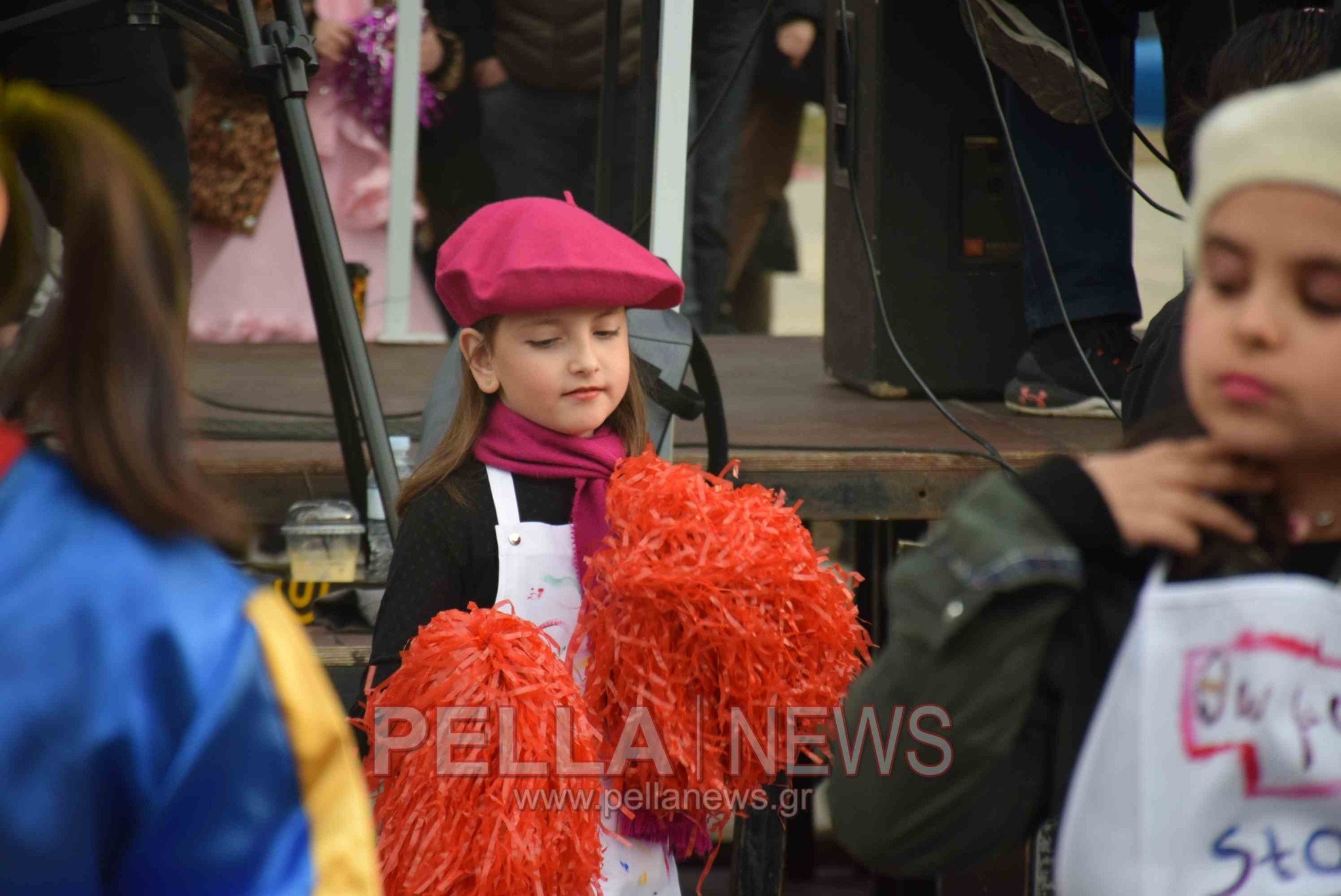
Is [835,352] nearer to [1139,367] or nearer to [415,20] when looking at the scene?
[415,20]

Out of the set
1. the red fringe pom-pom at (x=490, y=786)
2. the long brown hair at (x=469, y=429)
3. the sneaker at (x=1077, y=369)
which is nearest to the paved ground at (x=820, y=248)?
the sneaker at (x=1077, y=369)

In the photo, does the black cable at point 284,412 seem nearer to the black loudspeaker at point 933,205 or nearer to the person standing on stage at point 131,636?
the black loudspeaker at point 933,205

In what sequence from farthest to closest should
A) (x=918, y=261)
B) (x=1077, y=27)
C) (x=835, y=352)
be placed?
(x=835, y=352) < (x=918, y=261) < (x=1077, y=27)

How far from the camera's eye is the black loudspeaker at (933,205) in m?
3.64

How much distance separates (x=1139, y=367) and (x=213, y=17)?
134 cm

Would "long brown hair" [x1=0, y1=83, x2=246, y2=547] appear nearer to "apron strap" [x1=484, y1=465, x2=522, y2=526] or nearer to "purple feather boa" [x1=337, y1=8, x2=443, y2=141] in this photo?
"apron strap" [x1=484, y1=465, x2=522, y2=526]

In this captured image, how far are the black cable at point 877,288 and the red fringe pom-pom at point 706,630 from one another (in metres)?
1.00

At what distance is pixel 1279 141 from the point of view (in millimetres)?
970

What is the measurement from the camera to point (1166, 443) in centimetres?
106

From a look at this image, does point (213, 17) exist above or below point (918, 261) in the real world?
above

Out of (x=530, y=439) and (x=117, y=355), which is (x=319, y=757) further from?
(x=530, y=439)

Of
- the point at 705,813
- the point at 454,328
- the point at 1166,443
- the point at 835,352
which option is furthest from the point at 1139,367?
the point at 454,328

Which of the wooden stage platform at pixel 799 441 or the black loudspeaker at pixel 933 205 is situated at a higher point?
the black loudspeaker at pixel 933 205

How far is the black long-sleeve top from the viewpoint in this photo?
1.90m
